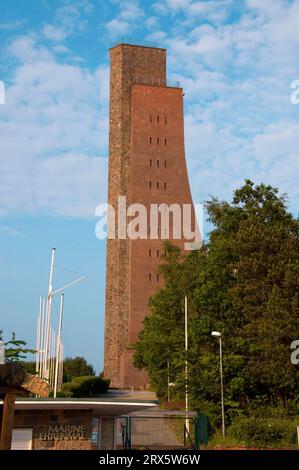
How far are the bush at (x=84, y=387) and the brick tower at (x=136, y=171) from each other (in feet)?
56.5

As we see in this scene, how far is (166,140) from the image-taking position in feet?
279

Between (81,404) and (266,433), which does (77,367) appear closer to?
(266,433)

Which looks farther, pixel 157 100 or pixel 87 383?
pixel 157 100

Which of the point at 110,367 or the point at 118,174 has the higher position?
the point at 118,174

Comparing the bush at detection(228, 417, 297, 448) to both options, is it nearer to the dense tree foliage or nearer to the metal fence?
the metal fence

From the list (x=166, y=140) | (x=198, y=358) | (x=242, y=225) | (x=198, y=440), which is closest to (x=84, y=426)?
(x=198, y=440)

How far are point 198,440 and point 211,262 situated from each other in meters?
13.5

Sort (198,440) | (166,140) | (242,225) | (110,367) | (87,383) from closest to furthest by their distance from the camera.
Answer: (198,440)
(242,225)
(87,383)
(110,367)
(166,140)

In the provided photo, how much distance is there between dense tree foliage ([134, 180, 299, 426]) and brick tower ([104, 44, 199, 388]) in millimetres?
35088

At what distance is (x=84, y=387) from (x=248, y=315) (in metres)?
19.3

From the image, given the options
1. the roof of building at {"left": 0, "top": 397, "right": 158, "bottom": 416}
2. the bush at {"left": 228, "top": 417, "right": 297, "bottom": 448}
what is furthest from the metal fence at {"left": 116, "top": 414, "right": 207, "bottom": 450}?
the roof of building at {"left": 0, "top": 397, "right": 158, "bottom": 416}

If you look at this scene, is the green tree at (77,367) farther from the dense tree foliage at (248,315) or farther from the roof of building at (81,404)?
the roof of building at (81,404)

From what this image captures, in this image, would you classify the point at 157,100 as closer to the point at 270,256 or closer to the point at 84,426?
the point at 270,256

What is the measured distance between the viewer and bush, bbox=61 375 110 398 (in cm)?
4882
